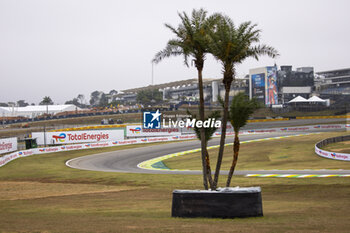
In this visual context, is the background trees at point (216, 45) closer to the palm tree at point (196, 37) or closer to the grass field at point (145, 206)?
the palm tree at point (196, 37)

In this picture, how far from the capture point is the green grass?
119 ft

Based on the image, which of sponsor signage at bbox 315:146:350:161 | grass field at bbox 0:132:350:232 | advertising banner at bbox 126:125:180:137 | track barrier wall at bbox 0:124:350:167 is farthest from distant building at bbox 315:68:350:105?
grass field at bbox 0:132:350:232

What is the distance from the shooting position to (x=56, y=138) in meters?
63.9

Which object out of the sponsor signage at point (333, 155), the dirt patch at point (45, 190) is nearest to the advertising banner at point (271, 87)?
the sponsor signage at point (333, 155)

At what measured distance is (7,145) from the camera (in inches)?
2136

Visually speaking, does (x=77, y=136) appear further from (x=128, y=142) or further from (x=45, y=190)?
(x=45, y=190)

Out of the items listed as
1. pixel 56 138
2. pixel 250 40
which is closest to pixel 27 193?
pixel 250 40

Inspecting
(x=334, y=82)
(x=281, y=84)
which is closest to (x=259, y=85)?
(x=281, y=84)


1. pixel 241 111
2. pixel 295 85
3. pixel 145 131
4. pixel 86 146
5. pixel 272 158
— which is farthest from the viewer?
pixel 295 85

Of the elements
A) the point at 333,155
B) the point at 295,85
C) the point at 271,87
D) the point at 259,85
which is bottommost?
the point at 333,155

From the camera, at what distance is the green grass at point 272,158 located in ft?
119

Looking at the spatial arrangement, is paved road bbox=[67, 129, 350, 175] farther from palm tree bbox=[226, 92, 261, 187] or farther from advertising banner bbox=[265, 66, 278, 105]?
advertising banner bbox=[265, 66, 278, 105]

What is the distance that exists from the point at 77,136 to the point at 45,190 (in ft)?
130

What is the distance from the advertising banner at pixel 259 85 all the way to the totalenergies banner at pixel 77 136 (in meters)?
62.7
